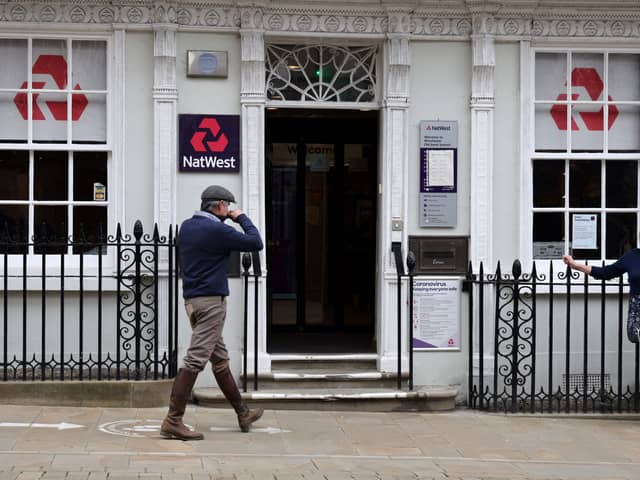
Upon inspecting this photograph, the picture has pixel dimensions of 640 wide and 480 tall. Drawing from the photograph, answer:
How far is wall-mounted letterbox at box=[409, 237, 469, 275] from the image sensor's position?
1086 centimetres

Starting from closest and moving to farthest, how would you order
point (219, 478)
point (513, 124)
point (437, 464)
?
point (219, 478) → point (437, 464) → point (513, 124)

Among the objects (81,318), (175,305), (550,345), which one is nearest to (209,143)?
(175,305)

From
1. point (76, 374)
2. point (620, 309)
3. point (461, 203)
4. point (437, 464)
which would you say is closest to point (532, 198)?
point (461, 203)

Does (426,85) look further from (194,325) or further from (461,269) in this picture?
(194,325)

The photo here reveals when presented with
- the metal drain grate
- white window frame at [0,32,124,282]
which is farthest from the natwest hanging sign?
the metal drain grate

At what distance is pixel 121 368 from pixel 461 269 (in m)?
3.38

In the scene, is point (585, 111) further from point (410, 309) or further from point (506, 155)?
point (410, 309)

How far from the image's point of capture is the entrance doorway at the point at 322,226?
12.9 metres

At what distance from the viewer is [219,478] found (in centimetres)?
752

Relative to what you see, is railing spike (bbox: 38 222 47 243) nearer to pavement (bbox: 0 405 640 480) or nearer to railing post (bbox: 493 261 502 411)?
pavement (bbox: 0 405 640 480)

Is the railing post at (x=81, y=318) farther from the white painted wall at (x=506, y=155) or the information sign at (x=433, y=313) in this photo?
the white painted wall at (x=506, y=155)

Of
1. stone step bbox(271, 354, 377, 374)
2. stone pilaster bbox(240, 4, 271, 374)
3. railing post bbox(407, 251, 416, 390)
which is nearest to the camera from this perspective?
railing post bbox(407, 251, 416, 390)

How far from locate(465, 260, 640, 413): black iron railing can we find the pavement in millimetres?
266

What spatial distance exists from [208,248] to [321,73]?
3.06 metres
